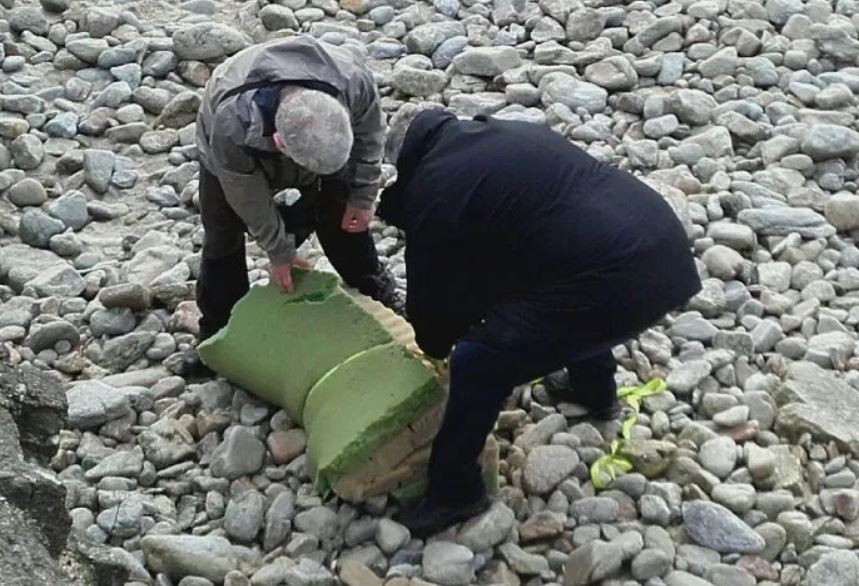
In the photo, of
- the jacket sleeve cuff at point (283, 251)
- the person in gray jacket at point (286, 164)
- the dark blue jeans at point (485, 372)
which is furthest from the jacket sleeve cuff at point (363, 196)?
the dark blue jeans at point (485, 372)

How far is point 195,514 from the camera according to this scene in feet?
13.4

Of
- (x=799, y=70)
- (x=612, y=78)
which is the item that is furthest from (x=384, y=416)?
(x=799, y=70)

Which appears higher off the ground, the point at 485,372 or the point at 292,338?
the point at 485,372

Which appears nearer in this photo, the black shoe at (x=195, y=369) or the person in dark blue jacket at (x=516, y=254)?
the person in dark blue jacket at (x=516, y=254)

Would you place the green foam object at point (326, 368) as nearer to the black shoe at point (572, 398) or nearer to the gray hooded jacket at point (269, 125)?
the gray hooded jacket at point (269, 125)

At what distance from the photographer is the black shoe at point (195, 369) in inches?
182

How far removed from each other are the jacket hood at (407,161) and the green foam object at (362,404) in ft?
1.56

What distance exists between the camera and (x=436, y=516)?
12.9 feet

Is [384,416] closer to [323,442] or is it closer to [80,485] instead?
[323,442]

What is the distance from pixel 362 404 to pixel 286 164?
0.71 m

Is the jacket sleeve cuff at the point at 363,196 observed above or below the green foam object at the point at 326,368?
above

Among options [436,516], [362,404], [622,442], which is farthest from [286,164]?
[622,442]

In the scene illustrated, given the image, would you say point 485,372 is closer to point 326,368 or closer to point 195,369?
point 326,368

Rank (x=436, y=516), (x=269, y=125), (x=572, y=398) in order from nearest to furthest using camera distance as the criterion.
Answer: (x=269, y=125) → (x=436, y=516) → (x=572, y=398)
